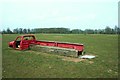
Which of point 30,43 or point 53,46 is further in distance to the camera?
point 30,43

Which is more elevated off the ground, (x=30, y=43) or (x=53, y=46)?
(x=30, y=43)

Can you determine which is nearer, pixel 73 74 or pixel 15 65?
pixel 73 74

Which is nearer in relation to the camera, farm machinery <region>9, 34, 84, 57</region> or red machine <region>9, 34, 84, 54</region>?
farm machinery <region>9, 34, 84, 57</region>

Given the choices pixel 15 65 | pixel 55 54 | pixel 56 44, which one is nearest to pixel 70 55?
pixel 55 54

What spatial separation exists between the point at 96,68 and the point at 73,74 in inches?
77.7

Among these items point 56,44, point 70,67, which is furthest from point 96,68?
point 56,44

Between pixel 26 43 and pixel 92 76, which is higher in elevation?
pixel 26 43

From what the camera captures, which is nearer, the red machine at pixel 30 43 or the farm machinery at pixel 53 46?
the farm machinery at pixel 53 46

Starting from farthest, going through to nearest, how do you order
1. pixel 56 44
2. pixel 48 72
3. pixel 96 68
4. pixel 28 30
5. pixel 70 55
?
pixel 28 30
pixel 56 44
pixel 70 55
pixel 96 68
pixel 48 72

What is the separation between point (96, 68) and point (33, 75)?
12.1ft

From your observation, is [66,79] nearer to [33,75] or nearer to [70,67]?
[33,75]

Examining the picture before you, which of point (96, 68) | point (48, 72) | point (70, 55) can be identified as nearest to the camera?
point (48, 72)

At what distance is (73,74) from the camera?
9172 mm

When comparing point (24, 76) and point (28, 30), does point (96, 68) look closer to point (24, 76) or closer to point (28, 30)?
point (24, 76)
